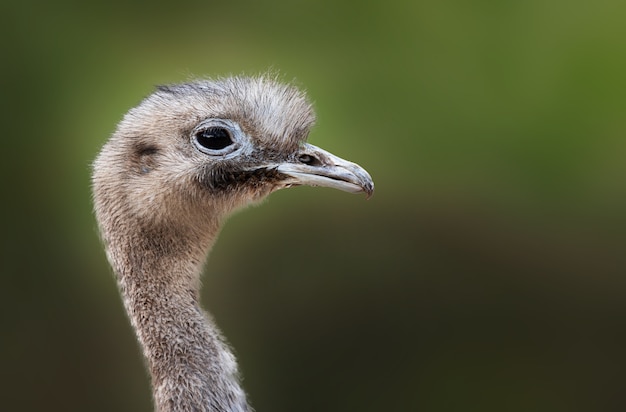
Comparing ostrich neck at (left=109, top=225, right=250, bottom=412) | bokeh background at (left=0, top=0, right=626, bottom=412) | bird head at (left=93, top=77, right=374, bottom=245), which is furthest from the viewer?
bokeh background at (left=0, top=0, right=626, bottom=412)

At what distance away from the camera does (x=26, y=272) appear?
423 centimetres

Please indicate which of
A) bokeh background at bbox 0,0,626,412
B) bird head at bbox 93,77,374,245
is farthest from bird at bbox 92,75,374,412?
bokeh background at bbox 0,0,626,412

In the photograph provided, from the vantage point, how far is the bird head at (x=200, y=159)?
7.66ft

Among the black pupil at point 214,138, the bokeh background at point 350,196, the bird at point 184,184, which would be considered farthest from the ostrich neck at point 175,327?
the bokeh background at point 350,196

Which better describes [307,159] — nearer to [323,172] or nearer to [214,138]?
[323,172]

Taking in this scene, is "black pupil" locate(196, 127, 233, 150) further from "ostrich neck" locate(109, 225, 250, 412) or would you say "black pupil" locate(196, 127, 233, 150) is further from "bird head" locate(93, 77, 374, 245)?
"ostrich neck" locate(109, 225, 250, 412)

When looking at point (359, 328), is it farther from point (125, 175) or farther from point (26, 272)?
point (125, 175)

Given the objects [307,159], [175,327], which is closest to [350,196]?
[307,159]

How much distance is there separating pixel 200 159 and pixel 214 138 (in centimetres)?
6

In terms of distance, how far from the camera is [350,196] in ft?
13.9

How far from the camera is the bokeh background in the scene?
13.6ft

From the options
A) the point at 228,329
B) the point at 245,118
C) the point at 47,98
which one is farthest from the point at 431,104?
the point at 245,118

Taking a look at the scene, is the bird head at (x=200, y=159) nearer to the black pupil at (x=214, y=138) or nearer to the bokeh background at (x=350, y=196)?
the black pupil at (x=214, y=138)

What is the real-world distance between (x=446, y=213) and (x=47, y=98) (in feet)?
5.80
